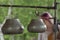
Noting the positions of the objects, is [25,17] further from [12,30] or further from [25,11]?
[12,30]

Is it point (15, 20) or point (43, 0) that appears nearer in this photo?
point (15, 20)

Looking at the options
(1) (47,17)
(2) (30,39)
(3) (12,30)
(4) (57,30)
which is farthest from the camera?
(2) (30,39)

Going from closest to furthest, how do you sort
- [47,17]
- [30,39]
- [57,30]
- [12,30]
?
[12,30]
[57,30]
[47,17]
[30,39]

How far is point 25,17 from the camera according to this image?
338 cm

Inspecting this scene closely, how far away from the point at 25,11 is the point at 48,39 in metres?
1.11

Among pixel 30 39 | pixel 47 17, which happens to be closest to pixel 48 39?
pixel 47 17

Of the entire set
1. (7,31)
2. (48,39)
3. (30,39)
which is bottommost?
(30,39)

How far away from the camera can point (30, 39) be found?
3.19 meters

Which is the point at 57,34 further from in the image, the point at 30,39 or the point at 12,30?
the point at 30,39

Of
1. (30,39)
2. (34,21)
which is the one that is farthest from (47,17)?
(30,39)

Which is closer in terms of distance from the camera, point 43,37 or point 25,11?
point 43,37

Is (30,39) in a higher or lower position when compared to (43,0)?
lower

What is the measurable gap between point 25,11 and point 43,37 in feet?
3.59

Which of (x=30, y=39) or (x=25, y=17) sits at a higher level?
(x=25, y=17)
